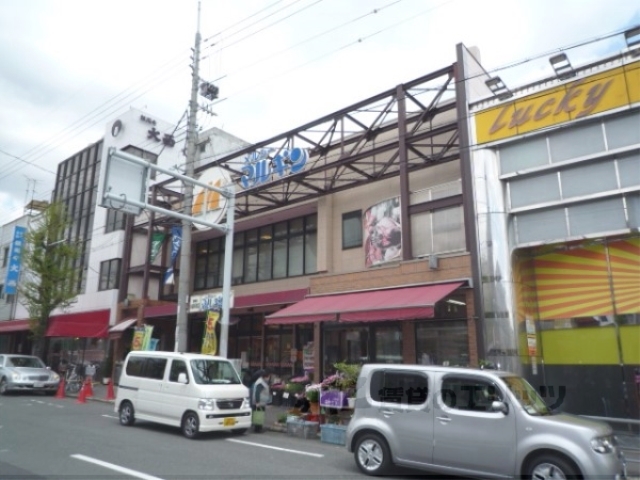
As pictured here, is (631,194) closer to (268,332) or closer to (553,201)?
(553,201)

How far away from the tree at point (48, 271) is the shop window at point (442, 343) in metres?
19.9

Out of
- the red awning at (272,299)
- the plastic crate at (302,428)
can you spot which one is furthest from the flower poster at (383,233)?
the plastic crate at (302,428)

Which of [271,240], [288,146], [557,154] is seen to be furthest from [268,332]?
[557,154]

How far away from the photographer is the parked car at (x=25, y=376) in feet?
66.2

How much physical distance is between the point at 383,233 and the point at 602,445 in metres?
10.8

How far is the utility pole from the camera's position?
15.3 meters

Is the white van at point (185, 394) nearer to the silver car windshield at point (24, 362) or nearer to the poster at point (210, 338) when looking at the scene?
the poster at point (210, 338)

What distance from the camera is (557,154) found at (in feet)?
42.1

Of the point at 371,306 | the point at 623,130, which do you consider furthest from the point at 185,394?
the point at 623,130

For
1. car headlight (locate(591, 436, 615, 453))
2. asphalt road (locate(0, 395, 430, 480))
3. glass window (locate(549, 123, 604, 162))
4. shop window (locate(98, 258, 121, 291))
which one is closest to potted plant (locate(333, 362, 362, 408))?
asphalt road (locate(0, 395, 430, 480))

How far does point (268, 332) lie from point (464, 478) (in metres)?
13.7

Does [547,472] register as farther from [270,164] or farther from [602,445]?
[270,164]

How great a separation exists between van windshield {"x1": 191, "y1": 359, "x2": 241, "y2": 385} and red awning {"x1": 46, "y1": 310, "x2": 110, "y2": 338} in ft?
50.1

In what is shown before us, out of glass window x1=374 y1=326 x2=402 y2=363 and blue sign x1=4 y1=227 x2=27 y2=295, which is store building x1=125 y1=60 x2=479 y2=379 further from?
blue sign x1=4 y1=227 x2=27 y2=295
